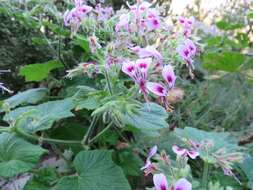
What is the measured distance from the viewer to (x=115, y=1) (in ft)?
8.67

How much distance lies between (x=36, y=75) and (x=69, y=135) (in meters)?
0.39

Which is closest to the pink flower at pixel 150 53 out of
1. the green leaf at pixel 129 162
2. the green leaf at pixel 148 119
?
the green leaf at pixel 148 119

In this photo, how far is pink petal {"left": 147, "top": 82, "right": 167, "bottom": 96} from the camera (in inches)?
37.8

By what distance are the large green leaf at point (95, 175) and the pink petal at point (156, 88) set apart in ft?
1.00

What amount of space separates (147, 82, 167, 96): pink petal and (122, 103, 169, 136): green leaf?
0.15 m

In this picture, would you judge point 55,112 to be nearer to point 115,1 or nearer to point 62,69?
point 62,69

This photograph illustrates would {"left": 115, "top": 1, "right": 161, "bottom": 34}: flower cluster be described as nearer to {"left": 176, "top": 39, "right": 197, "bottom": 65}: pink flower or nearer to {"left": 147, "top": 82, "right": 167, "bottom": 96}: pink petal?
{"left": 176, "top": 39, "right": 197, "bottom": 65}: pink flower

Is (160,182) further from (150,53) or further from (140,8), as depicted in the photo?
(140,8)

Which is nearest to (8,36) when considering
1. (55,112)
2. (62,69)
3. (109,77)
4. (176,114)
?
(62,69)

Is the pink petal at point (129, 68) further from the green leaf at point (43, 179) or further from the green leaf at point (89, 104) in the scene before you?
the green leaf at point (43, 179)

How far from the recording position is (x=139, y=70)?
955 millimetres

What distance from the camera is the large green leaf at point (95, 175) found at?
1168 mm

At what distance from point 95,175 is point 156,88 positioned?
1.11 ft

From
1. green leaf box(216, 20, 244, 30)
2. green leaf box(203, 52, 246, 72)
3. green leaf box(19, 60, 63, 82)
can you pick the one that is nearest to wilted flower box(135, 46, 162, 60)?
green leaf box(19, 60, 63, 82)
